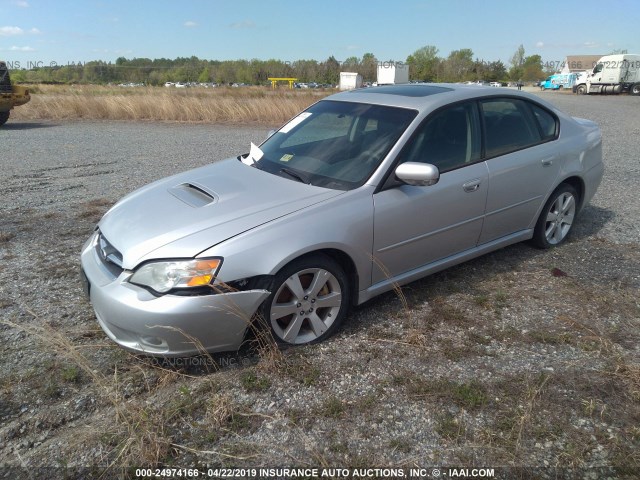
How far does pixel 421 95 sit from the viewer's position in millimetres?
4039

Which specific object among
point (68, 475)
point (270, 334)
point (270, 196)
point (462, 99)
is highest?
point (462, 99)

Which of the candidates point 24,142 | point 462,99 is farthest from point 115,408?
point 24,142

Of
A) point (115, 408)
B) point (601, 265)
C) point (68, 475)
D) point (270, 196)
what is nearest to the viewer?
point (68, 475)

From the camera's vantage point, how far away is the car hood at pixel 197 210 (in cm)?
289

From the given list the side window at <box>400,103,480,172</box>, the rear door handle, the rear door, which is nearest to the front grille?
the side window at <box>400,103,480,172</box>

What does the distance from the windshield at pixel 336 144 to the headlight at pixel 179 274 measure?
42.3 inches

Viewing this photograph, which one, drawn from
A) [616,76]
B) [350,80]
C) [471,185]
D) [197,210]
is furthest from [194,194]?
[616,76]

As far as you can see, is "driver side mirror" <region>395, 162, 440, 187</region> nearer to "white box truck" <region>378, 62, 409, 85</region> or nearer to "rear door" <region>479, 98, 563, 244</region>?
"rear door" <region>479, 98, 563, 244</region>

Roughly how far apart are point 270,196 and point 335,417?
149 cm

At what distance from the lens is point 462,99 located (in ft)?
13.2

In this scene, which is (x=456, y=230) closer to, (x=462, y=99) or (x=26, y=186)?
(x=462, y=99)

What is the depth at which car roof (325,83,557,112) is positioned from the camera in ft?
12.7

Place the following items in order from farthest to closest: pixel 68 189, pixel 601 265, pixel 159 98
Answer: pixel 159 98, pixel 68 189, pixel 601 265

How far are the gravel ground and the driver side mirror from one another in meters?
1.00
